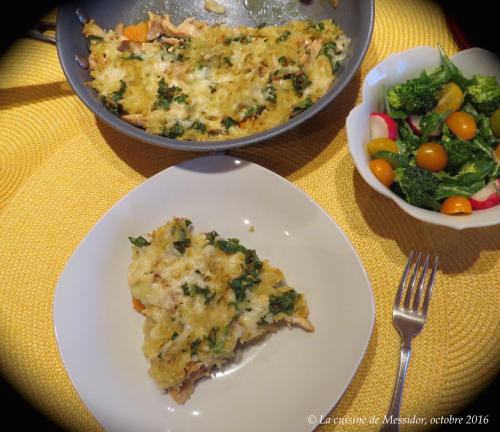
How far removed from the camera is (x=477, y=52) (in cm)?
168

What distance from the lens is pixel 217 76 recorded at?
6.35 ft

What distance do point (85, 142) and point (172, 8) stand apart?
2.76ft

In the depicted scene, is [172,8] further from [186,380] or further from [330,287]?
[186,380]

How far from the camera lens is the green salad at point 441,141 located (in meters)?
1.52

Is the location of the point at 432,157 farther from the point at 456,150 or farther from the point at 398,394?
the point at 398,394

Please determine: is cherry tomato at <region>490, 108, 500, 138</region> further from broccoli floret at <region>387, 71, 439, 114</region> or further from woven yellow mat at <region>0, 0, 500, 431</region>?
woven yellow mat at <region>0, 0, 500, 431</region>

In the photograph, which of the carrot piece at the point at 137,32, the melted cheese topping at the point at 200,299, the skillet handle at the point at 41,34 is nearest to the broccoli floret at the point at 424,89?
the melted cheese topping at the point at 200,299

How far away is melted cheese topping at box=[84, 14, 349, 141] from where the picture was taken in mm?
1833

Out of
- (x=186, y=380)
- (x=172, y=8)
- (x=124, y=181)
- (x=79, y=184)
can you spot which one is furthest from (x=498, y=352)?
(x=172, y=8)

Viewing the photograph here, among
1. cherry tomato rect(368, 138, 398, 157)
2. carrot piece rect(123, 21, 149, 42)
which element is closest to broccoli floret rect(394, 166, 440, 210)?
cherry tomato rect(368, 138, 398, 157)

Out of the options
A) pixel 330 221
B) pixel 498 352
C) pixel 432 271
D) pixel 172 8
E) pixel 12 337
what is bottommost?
pixel 12 337

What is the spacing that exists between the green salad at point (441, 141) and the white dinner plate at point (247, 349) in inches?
12.4

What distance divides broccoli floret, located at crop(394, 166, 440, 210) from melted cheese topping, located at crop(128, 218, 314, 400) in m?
0.53

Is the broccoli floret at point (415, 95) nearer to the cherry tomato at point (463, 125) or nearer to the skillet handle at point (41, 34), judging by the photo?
the cherry tomato at point (463, 125)
